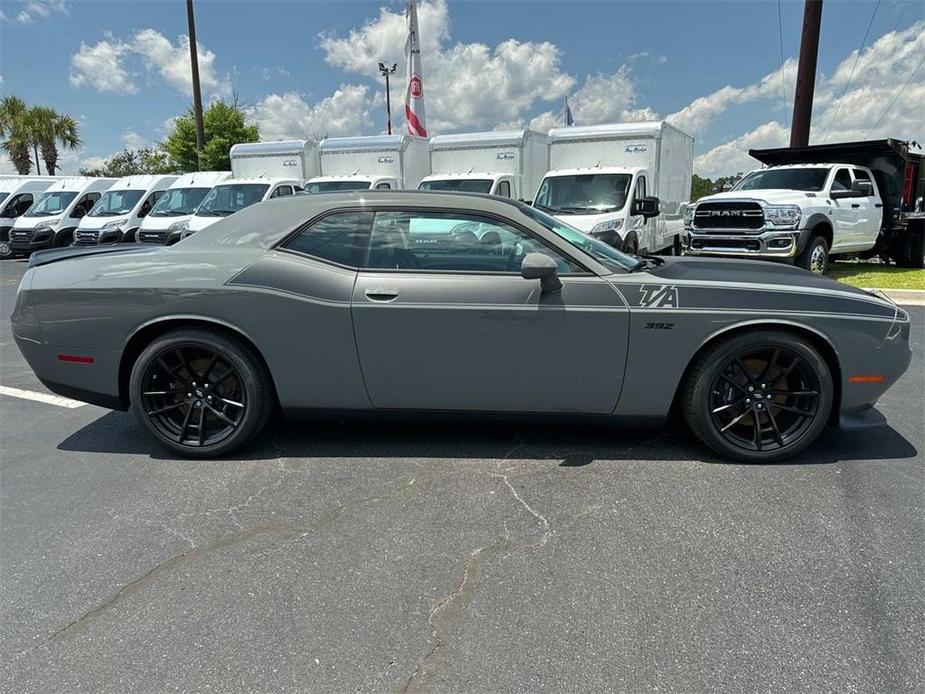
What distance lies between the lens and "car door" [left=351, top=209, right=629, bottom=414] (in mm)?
3320

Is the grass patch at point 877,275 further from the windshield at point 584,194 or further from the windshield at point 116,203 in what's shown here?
the windshield at point 116,203

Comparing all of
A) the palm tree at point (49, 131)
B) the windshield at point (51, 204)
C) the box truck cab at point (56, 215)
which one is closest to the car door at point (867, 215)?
the box truck cab at point (56, 215)

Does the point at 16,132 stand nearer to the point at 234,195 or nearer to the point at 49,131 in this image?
the point at 49,131

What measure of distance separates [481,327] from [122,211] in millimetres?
17447

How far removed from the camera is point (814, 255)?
1031 centimetres

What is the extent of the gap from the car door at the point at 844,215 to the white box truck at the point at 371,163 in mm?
8903

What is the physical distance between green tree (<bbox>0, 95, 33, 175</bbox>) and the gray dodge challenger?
142 feet

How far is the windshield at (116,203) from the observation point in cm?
1731

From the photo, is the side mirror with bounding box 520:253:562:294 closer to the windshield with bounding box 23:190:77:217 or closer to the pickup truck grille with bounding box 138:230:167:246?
the pickup truck grille with bounding box 138:230:167:246

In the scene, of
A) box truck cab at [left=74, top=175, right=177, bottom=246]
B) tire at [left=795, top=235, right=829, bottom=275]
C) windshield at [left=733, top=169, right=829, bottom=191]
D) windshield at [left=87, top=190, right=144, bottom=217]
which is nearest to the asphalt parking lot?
tire at [left=795, top=235, right=829, bottom=275]

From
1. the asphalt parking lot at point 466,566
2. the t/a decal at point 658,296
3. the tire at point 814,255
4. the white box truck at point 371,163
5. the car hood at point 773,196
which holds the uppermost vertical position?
the white box truck at point 371,163

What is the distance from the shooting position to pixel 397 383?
11.4ft

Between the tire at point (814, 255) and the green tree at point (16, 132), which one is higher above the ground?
the green tree at point (16, 132)

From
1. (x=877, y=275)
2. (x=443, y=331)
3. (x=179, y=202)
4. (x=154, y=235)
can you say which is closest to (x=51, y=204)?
(x=179, y=202)
